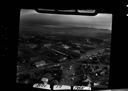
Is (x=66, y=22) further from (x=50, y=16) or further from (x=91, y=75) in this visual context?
(x=91, y=75)

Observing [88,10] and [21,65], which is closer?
[88,10]

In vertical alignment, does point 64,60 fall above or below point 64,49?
below

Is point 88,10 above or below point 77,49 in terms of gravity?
above

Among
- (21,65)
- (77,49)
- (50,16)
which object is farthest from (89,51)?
(21,65)

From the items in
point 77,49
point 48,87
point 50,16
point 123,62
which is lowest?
point 48,87
